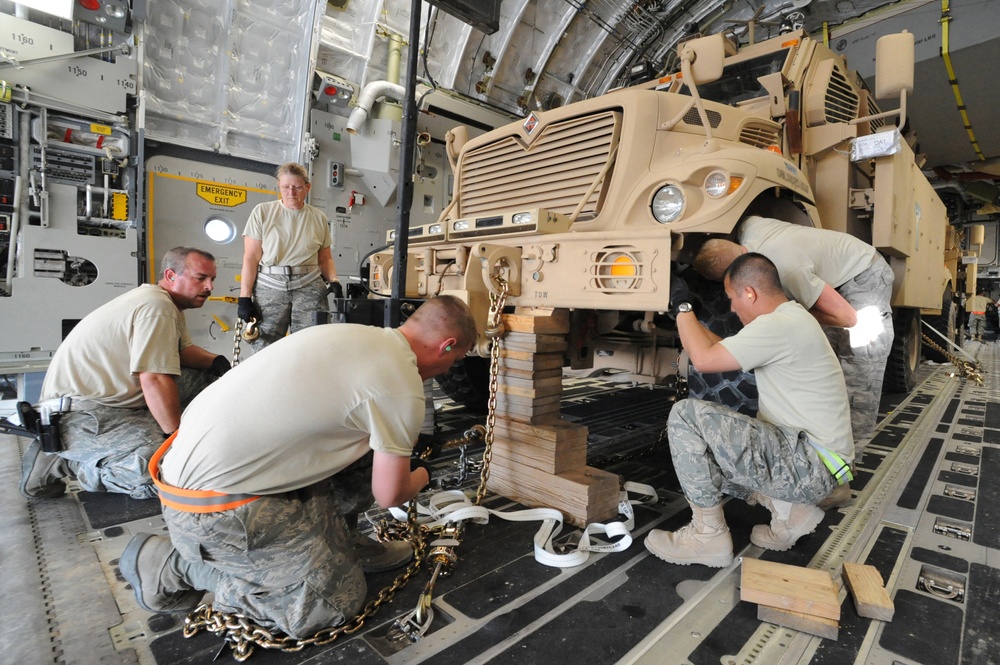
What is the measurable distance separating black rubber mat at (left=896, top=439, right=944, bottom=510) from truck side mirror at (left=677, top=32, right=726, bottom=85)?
236 centimetres

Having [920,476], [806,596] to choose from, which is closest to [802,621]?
[806,596]

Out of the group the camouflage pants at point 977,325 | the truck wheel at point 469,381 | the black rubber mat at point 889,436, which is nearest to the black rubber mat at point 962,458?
the black rubber mat at point 889,436

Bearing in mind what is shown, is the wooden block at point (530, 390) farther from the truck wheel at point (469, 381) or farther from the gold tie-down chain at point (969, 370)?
the gold tie-down chain at point (969, 370)

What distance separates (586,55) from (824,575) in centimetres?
783

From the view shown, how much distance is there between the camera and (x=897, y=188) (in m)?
3.85

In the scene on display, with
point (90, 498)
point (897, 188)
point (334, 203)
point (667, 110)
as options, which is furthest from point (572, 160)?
point (334, 203)

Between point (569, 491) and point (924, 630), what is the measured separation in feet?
4.02

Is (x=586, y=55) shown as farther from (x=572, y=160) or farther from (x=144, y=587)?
(x=144, y=587)

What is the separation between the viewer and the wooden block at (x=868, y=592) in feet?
5.54

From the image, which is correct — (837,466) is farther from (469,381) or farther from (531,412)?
(469,381)

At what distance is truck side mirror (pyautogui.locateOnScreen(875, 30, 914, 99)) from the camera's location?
10.5ft

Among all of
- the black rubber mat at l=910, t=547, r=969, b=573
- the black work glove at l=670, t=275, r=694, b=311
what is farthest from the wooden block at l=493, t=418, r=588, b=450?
the black rubber mat at l=910, t=547, r=969, b=573

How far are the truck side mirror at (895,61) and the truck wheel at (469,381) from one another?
3067 mm

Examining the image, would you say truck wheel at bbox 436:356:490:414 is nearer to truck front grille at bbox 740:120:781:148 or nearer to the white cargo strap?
the white cargo strap
